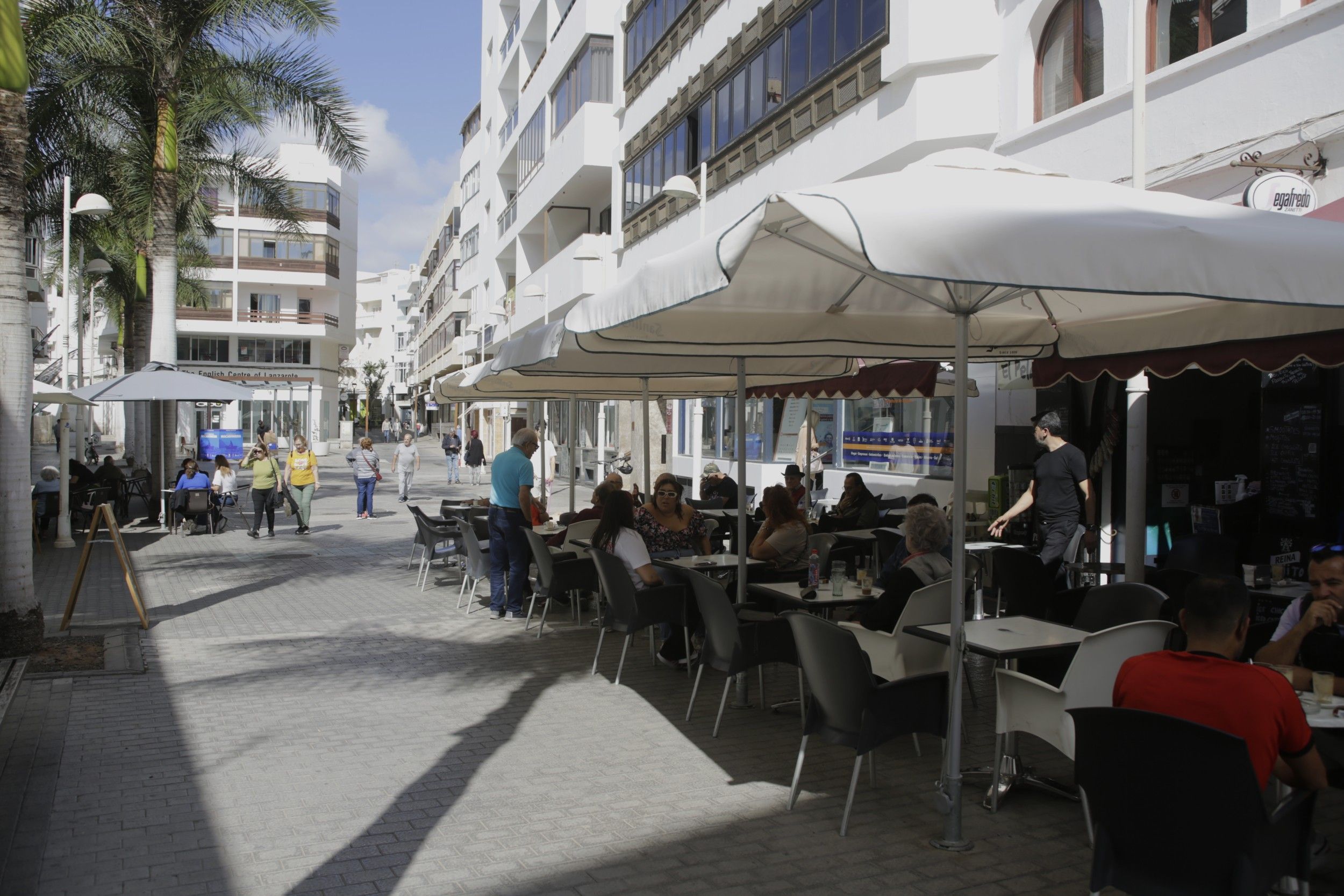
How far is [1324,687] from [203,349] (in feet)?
210

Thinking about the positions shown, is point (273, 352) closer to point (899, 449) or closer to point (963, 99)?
point (899, 449)

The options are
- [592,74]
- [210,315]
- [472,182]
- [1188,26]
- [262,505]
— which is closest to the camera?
[1188,26]

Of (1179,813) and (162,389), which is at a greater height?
(162,389)

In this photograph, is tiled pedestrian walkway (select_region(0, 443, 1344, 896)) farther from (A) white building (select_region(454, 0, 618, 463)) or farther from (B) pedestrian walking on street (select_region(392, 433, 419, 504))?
(A) white building (select_region(454, 0, 618, 463))

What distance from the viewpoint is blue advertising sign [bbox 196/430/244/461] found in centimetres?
3900

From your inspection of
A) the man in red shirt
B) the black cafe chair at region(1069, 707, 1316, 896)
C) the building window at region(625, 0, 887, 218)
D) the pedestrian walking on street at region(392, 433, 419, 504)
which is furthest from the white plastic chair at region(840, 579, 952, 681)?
the pedestrian walking on street at region(392, 433, 419, 504)

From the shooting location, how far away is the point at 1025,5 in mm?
12320

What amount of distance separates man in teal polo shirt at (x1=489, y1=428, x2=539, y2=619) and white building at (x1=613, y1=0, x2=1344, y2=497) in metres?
6.63

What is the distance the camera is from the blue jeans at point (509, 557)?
33.2 feet

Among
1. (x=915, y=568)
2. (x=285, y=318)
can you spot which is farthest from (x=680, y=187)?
(x=285, y=318)

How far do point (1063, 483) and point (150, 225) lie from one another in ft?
56.1

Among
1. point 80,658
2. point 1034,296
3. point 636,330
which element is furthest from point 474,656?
point 1034,296

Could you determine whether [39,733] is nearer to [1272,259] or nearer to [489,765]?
[489,765]

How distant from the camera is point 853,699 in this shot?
189 inches
